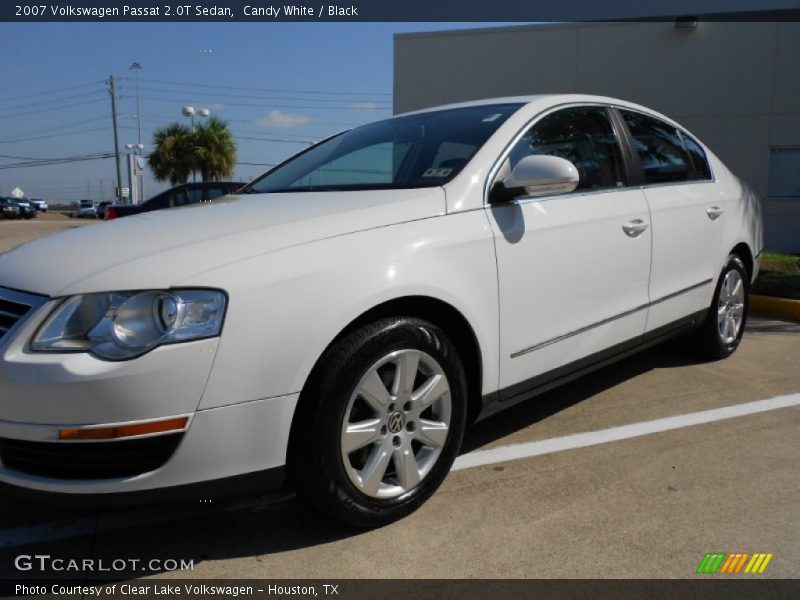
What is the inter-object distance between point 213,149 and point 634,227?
35370 millimetres

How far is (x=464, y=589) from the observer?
1986 mm

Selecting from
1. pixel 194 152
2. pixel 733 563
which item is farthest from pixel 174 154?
pixel 733 563

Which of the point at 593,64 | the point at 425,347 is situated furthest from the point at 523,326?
the point at 593,64

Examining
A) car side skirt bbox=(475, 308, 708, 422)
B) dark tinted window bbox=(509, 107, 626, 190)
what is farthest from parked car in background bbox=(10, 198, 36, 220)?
car side skirt bbox=(475, 308, 708, 422)

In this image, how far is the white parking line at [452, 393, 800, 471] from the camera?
2906 millimetres

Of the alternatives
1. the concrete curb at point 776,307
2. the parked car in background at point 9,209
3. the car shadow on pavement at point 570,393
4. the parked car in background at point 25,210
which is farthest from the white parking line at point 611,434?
the parked car in background at point 25,210

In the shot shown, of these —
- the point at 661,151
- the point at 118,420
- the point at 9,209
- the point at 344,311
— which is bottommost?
the point at 9,209

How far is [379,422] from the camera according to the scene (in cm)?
221

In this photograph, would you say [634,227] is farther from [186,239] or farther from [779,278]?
[779,278]

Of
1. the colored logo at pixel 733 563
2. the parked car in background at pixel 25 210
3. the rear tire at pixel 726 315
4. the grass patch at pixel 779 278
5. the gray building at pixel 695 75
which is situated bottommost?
the parked car in background at pixel 25 210

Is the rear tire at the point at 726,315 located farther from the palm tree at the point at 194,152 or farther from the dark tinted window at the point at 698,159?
the palm tree at the point at 194,152

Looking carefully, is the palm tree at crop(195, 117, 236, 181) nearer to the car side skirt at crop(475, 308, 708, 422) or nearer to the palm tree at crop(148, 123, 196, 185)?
the palm tree at crop(148, 123, 196, 185)

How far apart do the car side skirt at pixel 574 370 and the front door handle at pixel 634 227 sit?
0.54 metres

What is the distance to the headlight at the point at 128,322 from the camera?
1.84 m
